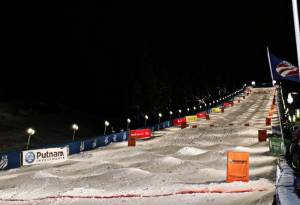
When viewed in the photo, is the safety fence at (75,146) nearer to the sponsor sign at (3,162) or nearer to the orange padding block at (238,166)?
the sponsor sign at (3,162)

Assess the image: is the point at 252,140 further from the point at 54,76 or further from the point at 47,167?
the point at 54,76

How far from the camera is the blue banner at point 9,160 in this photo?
25.6m

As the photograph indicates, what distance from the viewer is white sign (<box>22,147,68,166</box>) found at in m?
27.6

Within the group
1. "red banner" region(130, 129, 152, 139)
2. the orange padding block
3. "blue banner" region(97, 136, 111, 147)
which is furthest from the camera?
"red banner" region(130, 129, 152, 139)

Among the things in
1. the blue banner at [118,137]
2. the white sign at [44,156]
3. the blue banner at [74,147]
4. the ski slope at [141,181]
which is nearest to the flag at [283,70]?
the ski slope at [141,181]

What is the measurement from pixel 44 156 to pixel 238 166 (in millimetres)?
16221

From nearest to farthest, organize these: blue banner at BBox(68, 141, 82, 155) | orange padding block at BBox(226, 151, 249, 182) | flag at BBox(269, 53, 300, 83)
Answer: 1. flag at BBox(269, 53, 300, 83)
2. orange padding block at BBox(226, 151, 249, 182)
3. blue banner at BBox(68, 141, 82, 155)

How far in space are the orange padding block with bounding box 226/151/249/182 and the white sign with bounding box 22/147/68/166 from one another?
51.4 ft

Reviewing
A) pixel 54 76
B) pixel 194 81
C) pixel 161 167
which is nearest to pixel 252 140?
pixel 161 167

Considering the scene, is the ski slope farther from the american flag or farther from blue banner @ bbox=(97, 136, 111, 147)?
blue banner @ bbox=(97, 136, 111, 147)

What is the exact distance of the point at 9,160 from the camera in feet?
86.0

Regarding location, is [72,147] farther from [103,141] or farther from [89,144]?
[103,141]

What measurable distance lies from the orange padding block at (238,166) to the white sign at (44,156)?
1567cm

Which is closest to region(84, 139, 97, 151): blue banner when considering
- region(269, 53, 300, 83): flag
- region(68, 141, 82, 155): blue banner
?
region(68, 141, 82, 155): blue banner
